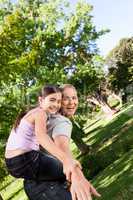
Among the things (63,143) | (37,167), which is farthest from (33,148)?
(63,143)

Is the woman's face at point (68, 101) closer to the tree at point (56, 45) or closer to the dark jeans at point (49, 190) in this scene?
the dark jeans at point (49, 190)

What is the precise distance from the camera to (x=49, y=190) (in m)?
5.55

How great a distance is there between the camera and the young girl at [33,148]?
5.52 meters

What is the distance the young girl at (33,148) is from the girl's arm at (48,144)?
1 centimetres

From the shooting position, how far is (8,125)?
2294 cm

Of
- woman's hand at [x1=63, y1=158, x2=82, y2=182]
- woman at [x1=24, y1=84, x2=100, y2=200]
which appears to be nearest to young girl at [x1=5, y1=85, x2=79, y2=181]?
woman at [x1=24, y1=84, x2=100, y2=200]

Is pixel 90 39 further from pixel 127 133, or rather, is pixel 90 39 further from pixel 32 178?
pixel 32 178

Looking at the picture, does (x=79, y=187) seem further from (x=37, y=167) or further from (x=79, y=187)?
(x=37, y=167)

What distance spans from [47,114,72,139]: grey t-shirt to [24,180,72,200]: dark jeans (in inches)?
25.2

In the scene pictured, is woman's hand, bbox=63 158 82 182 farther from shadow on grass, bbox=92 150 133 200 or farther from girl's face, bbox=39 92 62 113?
shadow on grass, bbox=92 150 133 200

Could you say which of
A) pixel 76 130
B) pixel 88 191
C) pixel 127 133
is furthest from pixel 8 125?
pixel 88 191

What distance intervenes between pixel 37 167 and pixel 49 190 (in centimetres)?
30

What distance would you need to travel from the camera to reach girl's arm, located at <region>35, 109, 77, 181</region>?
4.76 m

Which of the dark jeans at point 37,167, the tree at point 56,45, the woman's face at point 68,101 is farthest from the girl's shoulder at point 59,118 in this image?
the tree at point 56,45
